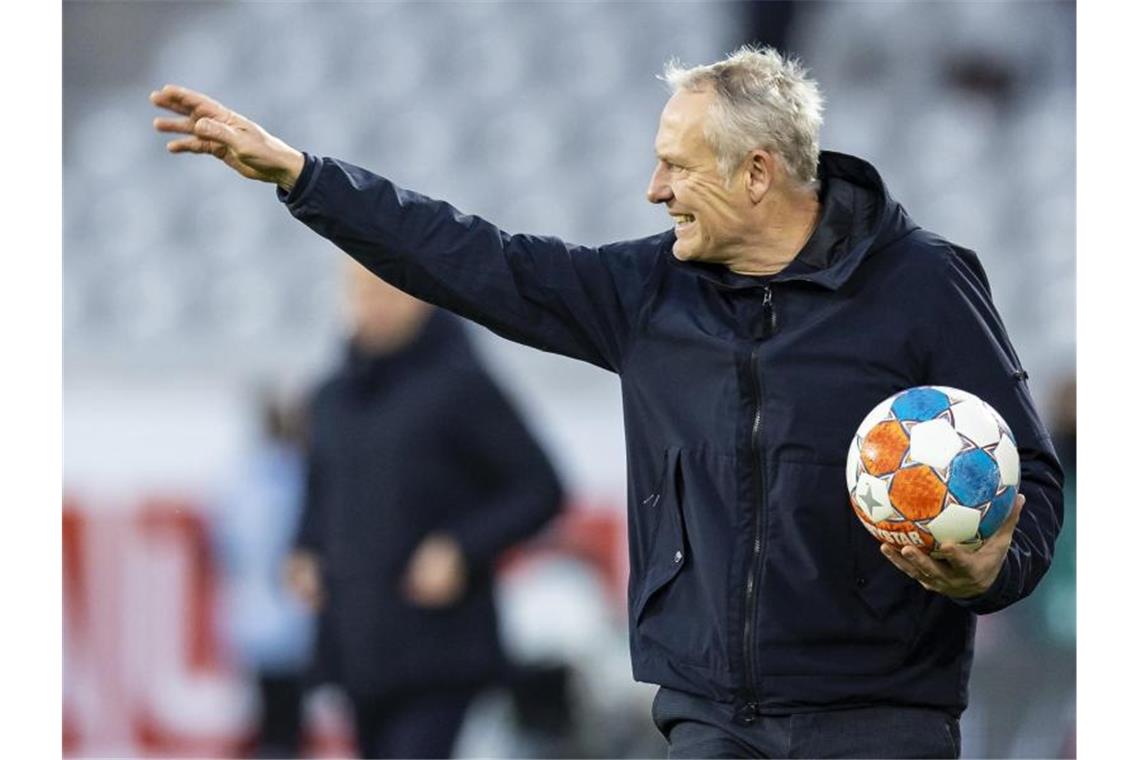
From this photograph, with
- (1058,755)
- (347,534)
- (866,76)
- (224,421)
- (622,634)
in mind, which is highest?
(866,76)

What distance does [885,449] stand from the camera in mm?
2764

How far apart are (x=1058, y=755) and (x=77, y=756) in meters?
3.87

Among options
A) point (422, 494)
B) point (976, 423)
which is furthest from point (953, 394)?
point (422, 494)

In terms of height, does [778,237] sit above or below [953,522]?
above

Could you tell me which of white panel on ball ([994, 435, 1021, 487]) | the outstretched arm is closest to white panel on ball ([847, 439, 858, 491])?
white panel on ball ([994, 435, 1021, 487])

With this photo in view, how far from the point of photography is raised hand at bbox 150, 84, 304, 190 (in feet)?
9.91

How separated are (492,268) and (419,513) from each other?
117 inches

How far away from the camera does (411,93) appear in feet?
24.0

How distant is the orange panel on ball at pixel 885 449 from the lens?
2762mm

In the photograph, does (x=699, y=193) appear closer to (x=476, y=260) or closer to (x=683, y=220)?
(x=683, y=220)

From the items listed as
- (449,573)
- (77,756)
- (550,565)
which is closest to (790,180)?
(449,573)

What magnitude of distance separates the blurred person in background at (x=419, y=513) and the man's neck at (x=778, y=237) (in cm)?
292

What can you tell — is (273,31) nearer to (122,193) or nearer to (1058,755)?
(122,193)

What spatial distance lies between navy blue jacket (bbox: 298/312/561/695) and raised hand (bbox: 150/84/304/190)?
2.88 meters
